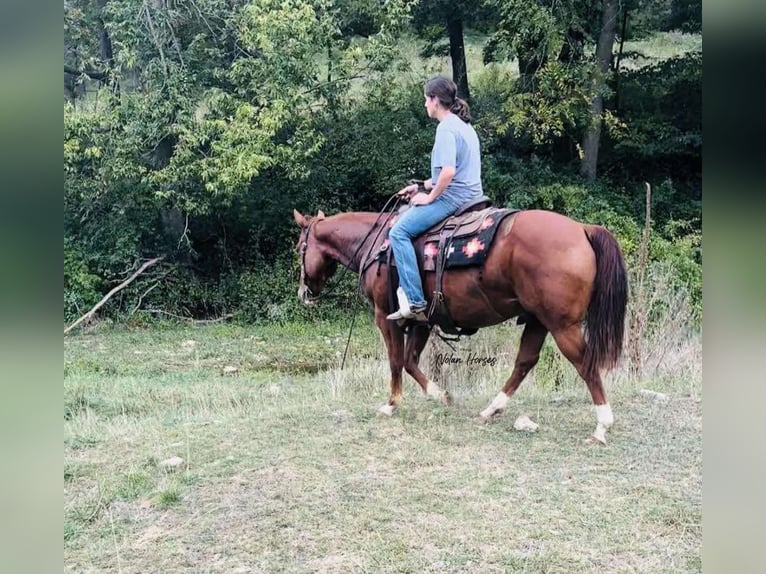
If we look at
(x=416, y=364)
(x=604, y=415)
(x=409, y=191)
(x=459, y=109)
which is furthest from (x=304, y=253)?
(x=604, y=415)

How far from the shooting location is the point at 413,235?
418 centimetres

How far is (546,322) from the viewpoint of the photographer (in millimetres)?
3717

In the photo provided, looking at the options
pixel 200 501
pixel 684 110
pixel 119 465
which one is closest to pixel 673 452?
pixel 200 501

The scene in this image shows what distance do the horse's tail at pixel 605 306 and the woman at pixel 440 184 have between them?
34.8 inches

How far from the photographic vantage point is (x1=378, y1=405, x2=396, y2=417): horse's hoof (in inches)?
172

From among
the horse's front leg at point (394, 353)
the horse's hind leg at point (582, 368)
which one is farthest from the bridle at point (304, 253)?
the horse's hind leg at point (582, 368)

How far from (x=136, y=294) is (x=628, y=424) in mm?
6893

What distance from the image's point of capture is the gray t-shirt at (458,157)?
395cm

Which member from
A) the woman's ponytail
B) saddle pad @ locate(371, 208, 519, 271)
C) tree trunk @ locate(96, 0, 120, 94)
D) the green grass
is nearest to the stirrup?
saddle pad @ locate(371, 208, 519, 271)

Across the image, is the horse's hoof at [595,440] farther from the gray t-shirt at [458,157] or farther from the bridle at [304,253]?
the bridle at [304,253]

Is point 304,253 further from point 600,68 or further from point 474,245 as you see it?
point 600,68
